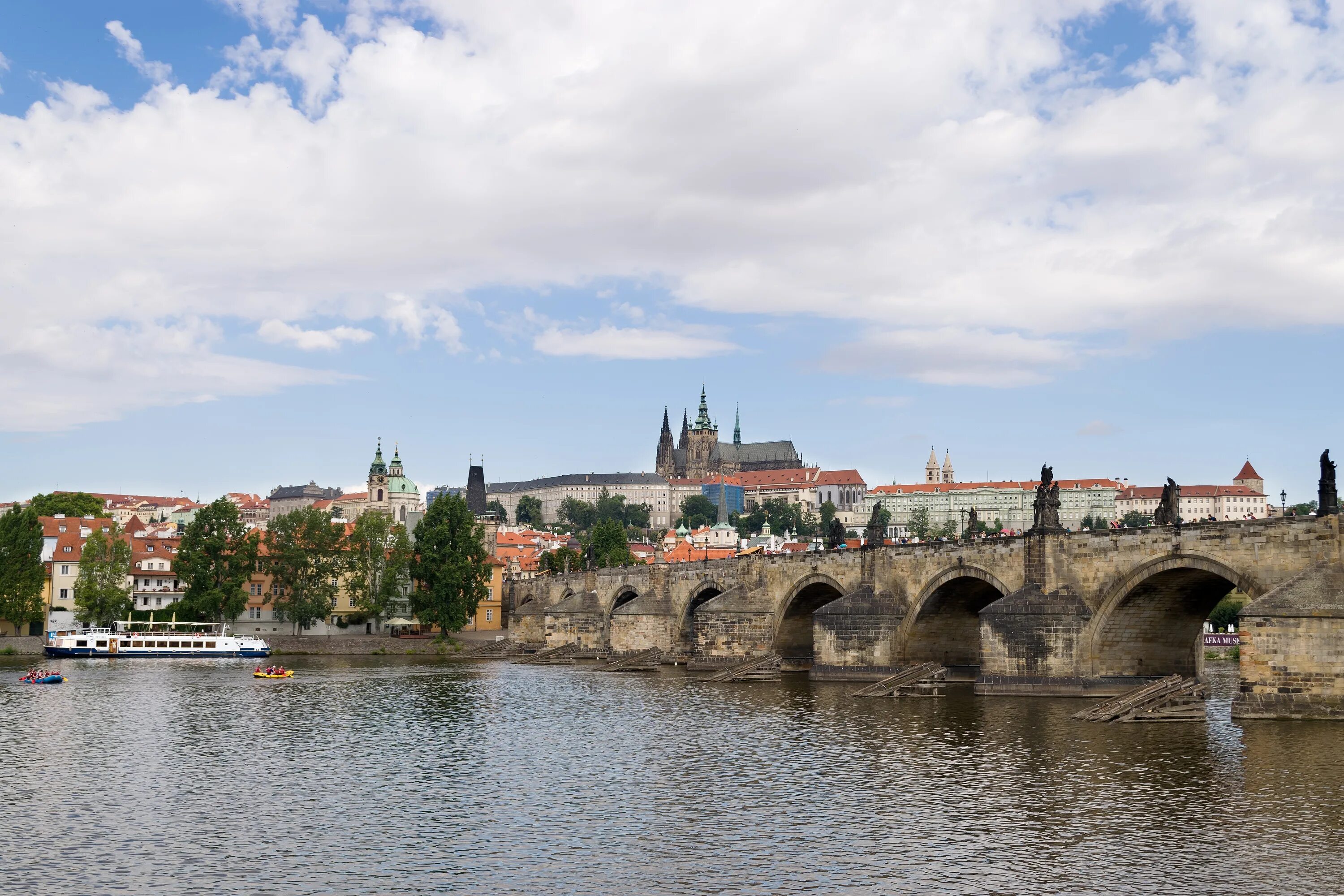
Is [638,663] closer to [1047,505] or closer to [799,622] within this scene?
[799,622]

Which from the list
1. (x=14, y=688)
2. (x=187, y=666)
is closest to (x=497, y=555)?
(x=187, y=666)

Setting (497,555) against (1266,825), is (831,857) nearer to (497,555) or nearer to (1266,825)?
(1266,825)

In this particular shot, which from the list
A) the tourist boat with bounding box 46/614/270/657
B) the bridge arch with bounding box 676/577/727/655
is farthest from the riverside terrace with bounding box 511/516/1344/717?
the tourist boat with bounding box 46/614/270/657

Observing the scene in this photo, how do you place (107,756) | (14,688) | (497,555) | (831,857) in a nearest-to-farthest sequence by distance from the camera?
(831,857) < (107,756) < (14,688) < (497,555)

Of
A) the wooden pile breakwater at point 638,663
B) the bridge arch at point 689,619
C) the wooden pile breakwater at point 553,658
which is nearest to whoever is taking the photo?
the wooden pile breakwater at point 638,663

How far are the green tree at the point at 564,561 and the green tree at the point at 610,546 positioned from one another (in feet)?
5.16

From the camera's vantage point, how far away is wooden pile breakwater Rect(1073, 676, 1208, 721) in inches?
1496

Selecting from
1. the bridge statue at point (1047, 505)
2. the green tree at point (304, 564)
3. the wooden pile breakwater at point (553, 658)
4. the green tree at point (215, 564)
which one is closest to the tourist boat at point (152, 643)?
the green tree at point (215, 564)

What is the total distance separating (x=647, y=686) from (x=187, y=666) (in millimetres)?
32961

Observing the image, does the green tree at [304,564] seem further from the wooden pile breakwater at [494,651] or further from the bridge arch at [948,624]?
the bridge arch at [948,624]

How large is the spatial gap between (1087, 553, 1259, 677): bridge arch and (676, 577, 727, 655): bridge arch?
32.5 m

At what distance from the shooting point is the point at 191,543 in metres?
92.6

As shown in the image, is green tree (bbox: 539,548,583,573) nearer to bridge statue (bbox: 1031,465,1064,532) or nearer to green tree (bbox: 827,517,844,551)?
green tree (bbox: 827,517,844,551)

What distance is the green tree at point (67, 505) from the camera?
12825 centimetres
